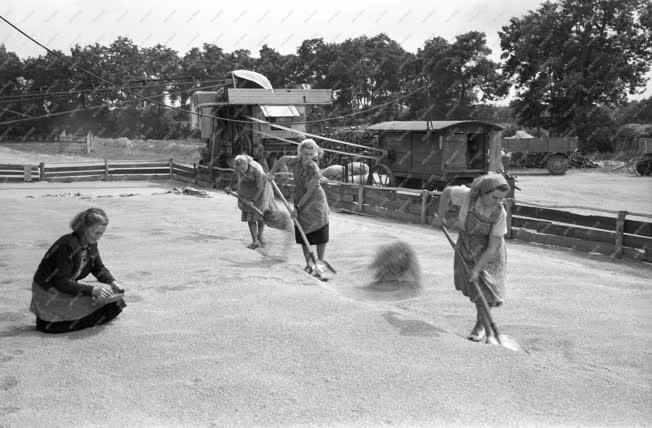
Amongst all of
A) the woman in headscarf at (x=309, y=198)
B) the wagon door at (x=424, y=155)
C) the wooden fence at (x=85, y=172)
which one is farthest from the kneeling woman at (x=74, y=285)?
the wooden fence at (x=85, y=172)

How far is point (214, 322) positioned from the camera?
17.9 feet

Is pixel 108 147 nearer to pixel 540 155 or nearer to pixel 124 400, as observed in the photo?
pixel 540 155

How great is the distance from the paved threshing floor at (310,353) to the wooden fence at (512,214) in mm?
1974

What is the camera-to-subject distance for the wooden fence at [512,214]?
1034 centimetres

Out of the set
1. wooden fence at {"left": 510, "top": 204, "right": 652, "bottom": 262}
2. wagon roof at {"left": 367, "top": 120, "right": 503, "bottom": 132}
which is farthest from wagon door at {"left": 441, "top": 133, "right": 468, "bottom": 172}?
wooden fence at {"left": 510, "top": 204, "right": 652, "bottom": 262}

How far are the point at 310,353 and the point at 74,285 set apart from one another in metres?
1.71

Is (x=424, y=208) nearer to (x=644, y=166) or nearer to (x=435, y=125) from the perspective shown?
(x=435, y=125)

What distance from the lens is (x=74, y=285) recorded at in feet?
16.0

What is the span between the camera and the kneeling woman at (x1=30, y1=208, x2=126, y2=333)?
4828 mm

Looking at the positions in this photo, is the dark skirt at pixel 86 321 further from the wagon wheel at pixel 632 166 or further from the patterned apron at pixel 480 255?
the wagon wheel at pixel 632 166

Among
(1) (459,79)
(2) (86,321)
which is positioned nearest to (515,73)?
(1) (459,79)

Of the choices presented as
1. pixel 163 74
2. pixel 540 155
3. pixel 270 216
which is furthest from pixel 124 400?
pixel 163 74

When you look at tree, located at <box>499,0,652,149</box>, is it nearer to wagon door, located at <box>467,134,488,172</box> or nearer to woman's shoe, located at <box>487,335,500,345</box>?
wagon door, located at <box>467,134,488,172</box>

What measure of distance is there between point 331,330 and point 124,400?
5.86ft
